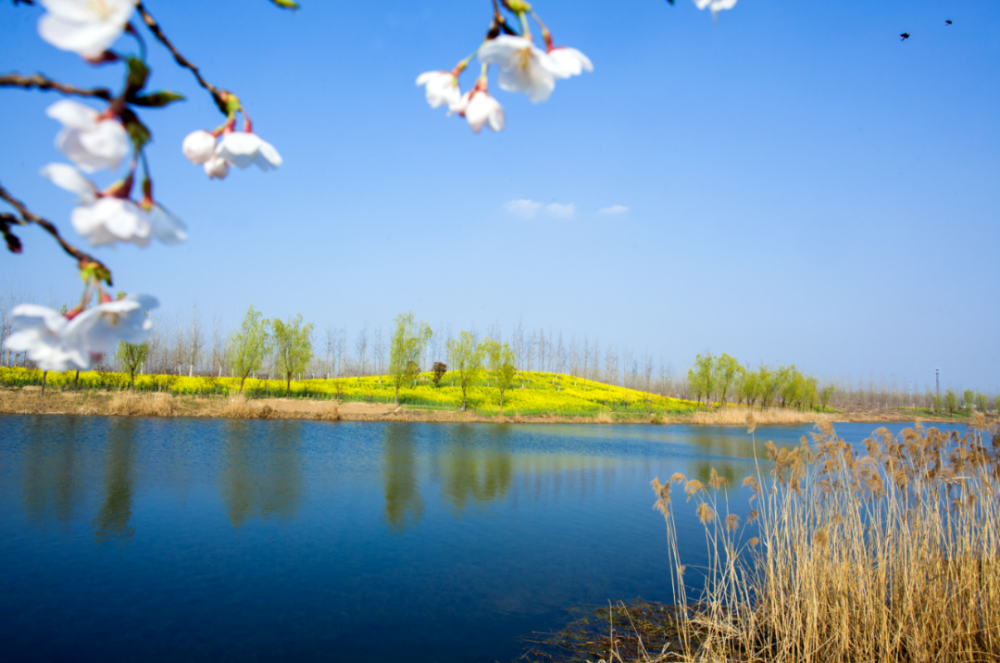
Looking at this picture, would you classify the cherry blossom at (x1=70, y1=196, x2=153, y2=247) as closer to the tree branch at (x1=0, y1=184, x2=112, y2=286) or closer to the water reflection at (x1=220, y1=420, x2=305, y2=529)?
the tree branch at (x1=0, y1=184, x2=112, y2=286)

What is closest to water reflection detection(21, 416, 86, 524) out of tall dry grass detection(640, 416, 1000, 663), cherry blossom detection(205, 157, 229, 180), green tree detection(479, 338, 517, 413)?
tall dry grass detection(640, 416, 1000, 663)

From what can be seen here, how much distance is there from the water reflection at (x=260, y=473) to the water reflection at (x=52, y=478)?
7.69 feet

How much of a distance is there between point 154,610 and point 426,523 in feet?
13.9

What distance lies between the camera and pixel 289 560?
6.95 m

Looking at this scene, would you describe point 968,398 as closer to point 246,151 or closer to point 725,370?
point 725,370

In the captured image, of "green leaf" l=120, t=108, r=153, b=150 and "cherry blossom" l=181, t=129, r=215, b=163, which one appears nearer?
"green leaf" l=120, t=108, r=153, b=150

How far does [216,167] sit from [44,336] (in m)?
0.38

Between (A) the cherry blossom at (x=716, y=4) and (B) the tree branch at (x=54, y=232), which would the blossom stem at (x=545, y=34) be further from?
(B) the tree branch at (x=54, y=232)

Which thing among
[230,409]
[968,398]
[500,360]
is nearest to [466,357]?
[500,360]

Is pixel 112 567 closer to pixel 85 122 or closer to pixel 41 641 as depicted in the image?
pixel 41 641

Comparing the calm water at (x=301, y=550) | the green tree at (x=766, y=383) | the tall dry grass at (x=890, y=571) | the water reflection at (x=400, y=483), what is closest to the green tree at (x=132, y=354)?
the calm water at (x=301, y=550)

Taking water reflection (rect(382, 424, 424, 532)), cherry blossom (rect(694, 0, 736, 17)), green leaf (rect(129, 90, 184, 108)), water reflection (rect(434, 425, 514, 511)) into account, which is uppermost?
cherry blossom (rect(694, 0, 736, 17))

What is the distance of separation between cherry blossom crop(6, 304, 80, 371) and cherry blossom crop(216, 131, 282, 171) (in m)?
0.35

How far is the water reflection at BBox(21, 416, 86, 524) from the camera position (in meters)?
8.33
